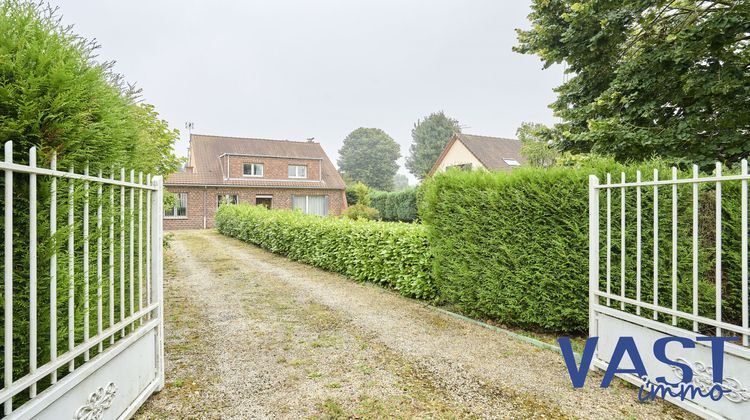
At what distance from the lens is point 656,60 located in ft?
19.3

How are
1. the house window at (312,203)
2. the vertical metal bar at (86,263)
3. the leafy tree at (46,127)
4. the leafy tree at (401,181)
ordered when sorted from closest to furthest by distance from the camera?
the leafy tree at (46,127) < the vertical metal bar at (86,263) < the house window at (312,203) < the leafy tree at (401,181)

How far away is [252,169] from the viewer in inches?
931

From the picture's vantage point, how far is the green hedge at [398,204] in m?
24.3

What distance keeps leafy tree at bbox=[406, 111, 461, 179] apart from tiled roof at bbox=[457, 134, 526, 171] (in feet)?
61.0

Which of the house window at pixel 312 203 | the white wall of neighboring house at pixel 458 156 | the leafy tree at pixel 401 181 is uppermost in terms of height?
the leafy tree at pixel 401 181

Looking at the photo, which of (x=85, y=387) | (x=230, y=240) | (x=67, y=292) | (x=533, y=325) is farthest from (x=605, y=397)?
(x=230, y=240)

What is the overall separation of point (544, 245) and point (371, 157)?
50.7 metres

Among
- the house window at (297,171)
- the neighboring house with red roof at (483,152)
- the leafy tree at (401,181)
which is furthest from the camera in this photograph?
the leafy tree at (401,181)

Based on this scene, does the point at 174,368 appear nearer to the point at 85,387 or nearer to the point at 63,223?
the point at 85,387

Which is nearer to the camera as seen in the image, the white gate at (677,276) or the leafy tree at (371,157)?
the white gate at (677,276)

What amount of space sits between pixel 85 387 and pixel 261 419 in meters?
1.10

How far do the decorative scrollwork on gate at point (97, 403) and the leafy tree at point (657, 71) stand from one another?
676cm

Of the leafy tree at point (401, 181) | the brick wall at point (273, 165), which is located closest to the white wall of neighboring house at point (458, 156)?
the brick wall at point (273, 165)

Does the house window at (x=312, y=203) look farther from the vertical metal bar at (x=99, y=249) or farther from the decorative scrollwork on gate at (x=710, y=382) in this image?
the decorative scrollwork on gate at (x=710, y=382)
